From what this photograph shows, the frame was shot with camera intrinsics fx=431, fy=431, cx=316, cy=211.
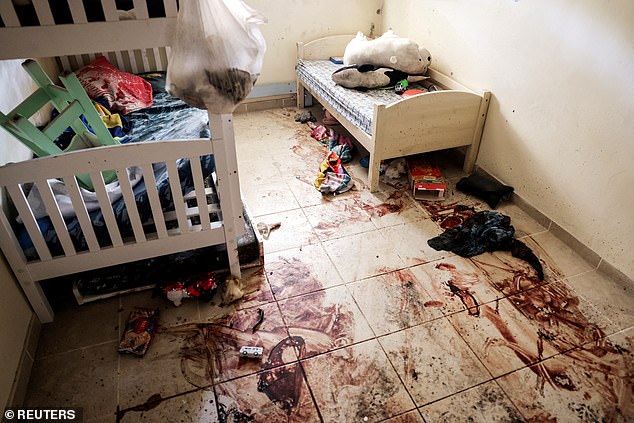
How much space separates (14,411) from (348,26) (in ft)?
12.9

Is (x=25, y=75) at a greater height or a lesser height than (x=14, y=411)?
greater

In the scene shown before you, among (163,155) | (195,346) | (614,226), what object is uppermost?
(163,155)

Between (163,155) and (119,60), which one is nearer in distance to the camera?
(163,155)

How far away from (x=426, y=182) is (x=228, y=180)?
152 cm

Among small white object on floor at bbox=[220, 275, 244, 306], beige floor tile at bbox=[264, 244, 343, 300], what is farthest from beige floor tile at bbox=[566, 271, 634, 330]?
small white object on floor at bbox=[220, 275, 244, 306]

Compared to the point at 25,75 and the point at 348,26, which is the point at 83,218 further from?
the point at 348,26

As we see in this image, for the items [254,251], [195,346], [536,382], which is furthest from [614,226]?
[195,346]

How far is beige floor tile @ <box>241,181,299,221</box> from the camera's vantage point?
2797 millimetres

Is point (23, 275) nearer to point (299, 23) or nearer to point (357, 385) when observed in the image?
point (357, 385)

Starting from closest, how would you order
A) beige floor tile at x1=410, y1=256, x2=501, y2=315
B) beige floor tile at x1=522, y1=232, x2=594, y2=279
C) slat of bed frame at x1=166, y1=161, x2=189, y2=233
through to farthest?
slat of bed frame at x1=166, y1=161, x2=189, y2=233 < beige floor tile at x1=410, y1=256, x2=501, y2=315 < beige floor tile at x1=522, y1=232, x2=594, y2=279

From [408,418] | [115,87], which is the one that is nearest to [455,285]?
[408,418]

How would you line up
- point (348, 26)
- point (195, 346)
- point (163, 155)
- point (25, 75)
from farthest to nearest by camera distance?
1. point (348, 26)
2. point (25, 75)
3. point (195, 346)
4. point (163, 155)

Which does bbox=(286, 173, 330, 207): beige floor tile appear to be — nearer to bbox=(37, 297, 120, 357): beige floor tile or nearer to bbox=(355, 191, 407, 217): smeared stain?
bbox=(355, 191, 407, 217): smeared stain

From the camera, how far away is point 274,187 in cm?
303
